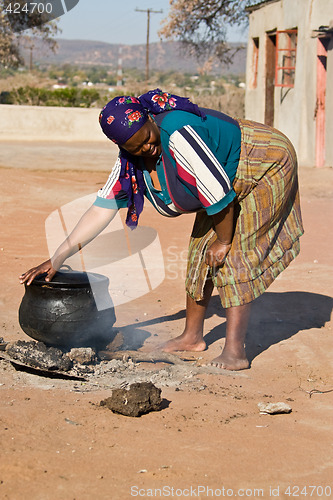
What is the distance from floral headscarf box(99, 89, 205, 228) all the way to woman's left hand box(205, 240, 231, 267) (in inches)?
19.0

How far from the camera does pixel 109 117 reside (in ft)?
10.4

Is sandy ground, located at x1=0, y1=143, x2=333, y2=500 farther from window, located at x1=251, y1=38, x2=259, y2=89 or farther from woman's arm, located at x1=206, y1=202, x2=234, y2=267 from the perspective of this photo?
window, located at x1=251, y1=38, x2=259, y2=89

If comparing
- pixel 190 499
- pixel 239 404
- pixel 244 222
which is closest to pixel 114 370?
pixel 239 404

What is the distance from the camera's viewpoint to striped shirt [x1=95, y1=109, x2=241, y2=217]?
324 centimetres

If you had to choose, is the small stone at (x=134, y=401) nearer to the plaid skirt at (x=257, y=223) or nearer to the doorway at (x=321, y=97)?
the plaid skirt at (x=257, y=223)

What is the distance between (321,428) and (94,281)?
1.55 meters

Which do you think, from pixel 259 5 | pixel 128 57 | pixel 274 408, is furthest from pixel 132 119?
pixel 128 57

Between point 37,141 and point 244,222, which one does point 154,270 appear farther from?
point 37,141

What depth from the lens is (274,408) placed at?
333cm

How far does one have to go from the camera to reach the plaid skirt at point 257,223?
3.71m

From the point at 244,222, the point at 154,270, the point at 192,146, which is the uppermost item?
the point at 192,146

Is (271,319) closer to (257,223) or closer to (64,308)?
(257,223)

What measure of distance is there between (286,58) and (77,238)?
12.6m

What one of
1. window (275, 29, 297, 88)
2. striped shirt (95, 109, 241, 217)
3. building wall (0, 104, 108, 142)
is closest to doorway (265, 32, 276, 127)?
window (275, 29, 297, 88)
